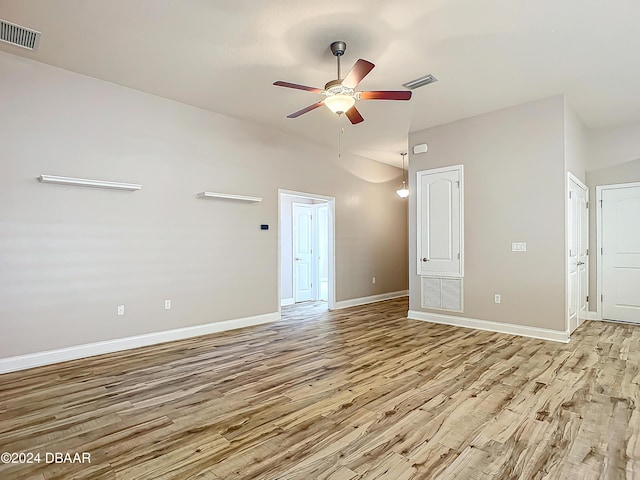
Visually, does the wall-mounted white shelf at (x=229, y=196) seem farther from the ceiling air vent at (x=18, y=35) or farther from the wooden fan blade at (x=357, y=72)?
the wooden fan blade at (x=357, y=72)

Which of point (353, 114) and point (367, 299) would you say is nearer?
point (353, 114)

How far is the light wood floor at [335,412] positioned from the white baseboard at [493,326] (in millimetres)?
235

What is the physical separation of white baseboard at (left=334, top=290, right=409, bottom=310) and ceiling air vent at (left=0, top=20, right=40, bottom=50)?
5.72 metres

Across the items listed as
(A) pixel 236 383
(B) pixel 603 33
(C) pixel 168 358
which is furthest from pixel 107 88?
(B) pixel 603 33

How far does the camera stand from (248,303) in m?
5.51

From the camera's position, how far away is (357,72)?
2.88m

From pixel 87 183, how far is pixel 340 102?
2947mm

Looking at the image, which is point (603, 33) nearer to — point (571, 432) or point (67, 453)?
point (571, 432)

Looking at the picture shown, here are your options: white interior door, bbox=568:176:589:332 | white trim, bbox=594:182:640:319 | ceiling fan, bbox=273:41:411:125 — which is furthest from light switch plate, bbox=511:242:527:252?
ceiling fan, bbox=273:41:411:125

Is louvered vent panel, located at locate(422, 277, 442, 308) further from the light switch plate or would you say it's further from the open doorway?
the open doorway

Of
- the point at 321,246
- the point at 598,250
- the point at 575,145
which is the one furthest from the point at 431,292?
the point at 321,246

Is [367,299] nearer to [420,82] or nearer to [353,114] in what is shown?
[420,82]

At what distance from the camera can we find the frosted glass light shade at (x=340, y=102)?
3.23 m

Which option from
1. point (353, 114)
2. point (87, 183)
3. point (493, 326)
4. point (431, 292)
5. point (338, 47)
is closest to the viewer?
point (338, 47)
